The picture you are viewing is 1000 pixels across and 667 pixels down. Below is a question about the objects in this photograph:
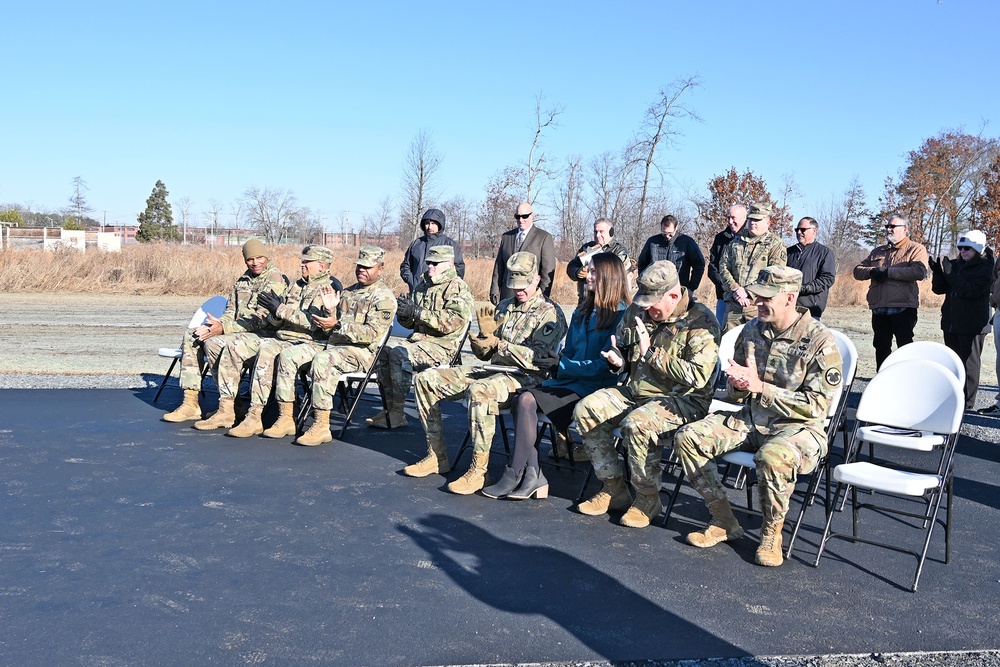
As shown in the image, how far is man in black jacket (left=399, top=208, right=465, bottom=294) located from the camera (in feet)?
29.9

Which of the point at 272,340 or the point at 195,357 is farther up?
the point at 272,340

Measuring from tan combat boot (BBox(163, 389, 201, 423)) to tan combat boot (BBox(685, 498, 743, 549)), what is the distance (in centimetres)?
491

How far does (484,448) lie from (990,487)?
3634 mm

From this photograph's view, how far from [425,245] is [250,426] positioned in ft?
9.87

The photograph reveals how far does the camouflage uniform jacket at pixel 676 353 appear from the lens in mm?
5184

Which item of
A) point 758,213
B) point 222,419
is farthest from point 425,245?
point 758,213

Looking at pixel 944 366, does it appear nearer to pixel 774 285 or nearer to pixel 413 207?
pixel 774 285

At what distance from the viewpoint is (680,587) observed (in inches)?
168

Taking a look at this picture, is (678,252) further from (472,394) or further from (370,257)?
(472,394)

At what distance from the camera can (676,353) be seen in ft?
17.3

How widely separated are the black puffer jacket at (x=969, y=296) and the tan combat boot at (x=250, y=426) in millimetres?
6546

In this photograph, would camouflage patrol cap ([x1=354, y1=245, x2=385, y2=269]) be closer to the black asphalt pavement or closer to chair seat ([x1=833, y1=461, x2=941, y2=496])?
the black asphalt pavement

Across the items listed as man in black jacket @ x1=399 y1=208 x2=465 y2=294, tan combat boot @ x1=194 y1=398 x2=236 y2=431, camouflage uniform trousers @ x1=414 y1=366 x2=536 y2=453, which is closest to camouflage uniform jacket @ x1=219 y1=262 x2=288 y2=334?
tan combat boot @ x1=194 y1=398 x2=236 y2=431

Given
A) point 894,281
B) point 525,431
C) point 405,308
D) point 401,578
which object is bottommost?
point 401,578
